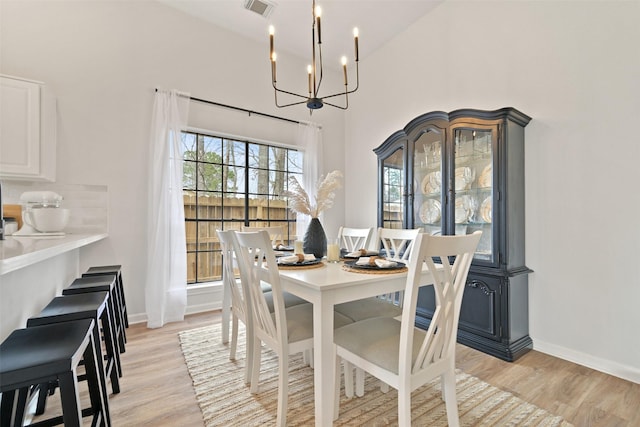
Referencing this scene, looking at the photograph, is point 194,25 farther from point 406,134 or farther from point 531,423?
point 531,423

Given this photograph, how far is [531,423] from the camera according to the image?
1492 millimetres

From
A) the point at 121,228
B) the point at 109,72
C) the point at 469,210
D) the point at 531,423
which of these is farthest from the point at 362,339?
the point at 109,72

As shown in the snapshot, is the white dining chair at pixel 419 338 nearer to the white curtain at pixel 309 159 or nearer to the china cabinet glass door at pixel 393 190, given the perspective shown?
the china cabinet glass door at pixel 393 190

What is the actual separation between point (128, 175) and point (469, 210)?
320cm

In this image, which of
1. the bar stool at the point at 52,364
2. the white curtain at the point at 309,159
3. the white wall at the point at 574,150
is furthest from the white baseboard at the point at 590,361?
the bar stool at the point at 52,364

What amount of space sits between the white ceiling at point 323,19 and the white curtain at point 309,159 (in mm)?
1012

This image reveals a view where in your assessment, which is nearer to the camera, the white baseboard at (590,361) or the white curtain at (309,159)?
the white baseboard at (590,361)

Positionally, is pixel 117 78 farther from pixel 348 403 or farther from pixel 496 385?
pixel 496 385

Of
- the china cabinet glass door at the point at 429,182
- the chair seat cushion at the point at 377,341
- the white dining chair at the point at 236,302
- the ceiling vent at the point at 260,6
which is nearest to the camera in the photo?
the chair seat cushion at the point at 377,341

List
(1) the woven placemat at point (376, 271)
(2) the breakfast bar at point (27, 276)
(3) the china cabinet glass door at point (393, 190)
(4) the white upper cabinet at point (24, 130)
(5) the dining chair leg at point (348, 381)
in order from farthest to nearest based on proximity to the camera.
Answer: (3) the china cabinet glass door at point (393, 190) → (4) the white upper cabinet at point (24, 130) → (5) the dining chair leg at point (348, 381) → (1) the woven placemat at point (376, 271) → (2) the breakfast bar at point (27, 276)

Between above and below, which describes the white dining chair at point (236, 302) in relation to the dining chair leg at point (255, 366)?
above

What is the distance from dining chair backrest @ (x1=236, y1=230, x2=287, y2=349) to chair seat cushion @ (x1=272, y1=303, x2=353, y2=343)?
8cm

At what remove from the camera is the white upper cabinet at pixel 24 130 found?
217 cm

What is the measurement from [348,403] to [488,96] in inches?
108
